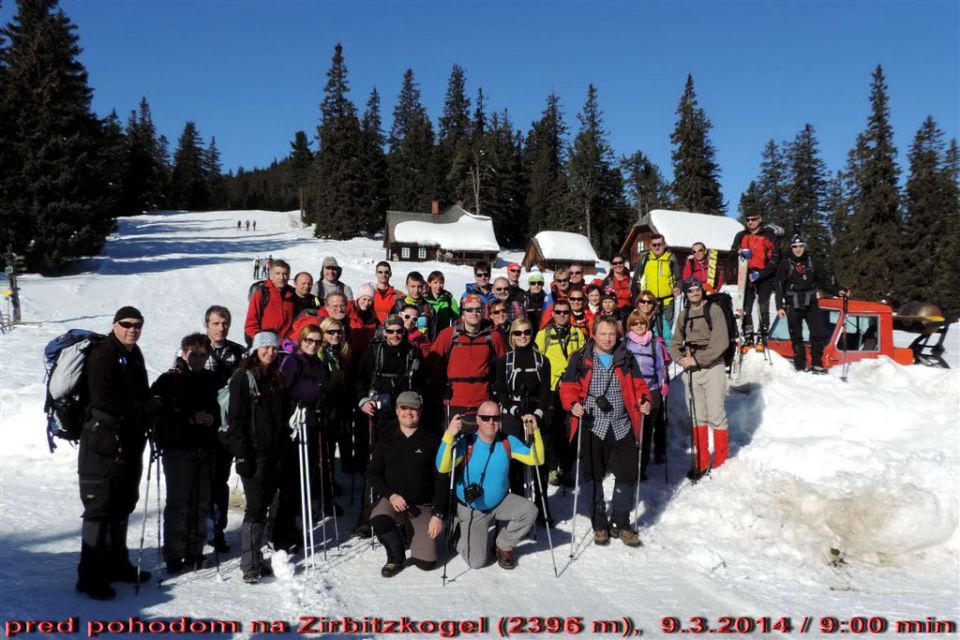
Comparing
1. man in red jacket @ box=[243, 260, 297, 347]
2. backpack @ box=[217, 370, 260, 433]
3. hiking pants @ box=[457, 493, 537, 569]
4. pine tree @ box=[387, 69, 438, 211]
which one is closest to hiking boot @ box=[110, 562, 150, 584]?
backpack @ box=[217, 370, 260, 433]

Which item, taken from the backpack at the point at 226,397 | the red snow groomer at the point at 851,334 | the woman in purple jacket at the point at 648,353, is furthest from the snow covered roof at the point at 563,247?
the backpack at the point at 226,397

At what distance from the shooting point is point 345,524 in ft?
20.6

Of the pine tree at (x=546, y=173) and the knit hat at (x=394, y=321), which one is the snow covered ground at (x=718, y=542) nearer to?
the knit hat at (x=394, y=321)

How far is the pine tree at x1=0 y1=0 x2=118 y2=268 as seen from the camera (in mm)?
30016

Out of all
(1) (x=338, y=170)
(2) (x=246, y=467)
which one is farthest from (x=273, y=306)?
(1) (x=338, y=170)

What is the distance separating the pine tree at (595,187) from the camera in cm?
6372

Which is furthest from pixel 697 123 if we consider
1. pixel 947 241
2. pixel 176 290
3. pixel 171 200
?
pixel 171 200

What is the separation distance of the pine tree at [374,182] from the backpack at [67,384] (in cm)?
5996

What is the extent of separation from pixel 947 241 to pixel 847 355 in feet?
115

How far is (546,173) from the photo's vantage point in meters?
67.4

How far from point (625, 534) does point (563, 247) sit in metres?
45.8

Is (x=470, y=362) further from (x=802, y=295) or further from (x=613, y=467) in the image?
(x=802, y=295)

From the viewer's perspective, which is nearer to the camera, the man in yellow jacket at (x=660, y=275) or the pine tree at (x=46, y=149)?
the man in yellow jacket at (x=660, y=275)

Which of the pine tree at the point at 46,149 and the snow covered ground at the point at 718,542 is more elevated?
the pine tree at the point at 46,149
